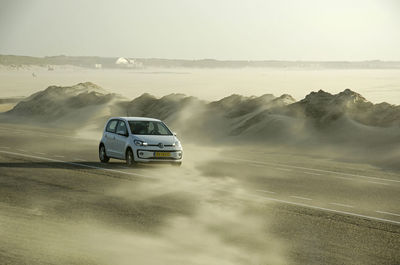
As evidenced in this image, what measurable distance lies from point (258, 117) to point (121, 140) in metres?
20.3

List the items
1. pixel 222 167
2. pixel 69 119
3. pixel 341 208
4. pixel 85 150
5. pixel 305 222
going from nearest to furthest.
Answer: pixel 305 222
pixel 341 208
pixel 222 167
pixel 85 150
pixel 69 119

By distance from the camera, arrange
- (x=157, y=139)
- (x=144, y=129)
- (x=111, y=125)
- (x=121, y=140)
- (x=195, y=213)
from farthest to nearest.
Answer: (x=111, y=125) → (x=144, y=129) → (x=121, y=140) → (x=157, y=139) → (x=195, y=213)

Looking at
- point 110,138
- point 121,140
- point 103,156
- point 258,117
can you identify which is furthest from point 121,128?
point 258,117

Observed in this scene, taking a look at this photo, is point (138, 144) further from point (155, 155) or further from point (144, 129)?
point (144, 129)

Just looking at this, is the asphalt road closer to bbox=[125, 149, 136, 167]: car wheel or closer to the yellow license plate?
bbox=[125, 149, 136, 167]: car wheel

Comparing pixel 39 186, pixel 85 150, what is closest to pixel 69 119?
pixel 85 150

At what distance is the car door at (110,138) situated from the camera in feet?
82.1

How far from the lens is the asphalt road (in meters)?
11.5

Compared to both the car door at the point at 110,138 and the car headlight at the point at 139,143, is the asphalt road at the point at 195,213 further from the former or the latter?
the car headlight at the point at 139,143

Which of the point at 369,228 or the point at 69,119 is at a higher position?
the point at 69,119

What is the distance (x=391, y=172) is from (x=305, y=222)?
1166 cm

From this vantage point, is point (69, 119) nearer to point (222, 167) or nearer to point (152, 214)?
point (222, 167)

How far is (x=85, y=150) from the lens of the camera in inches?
1196

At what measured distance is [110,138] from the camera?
25.3 metres
